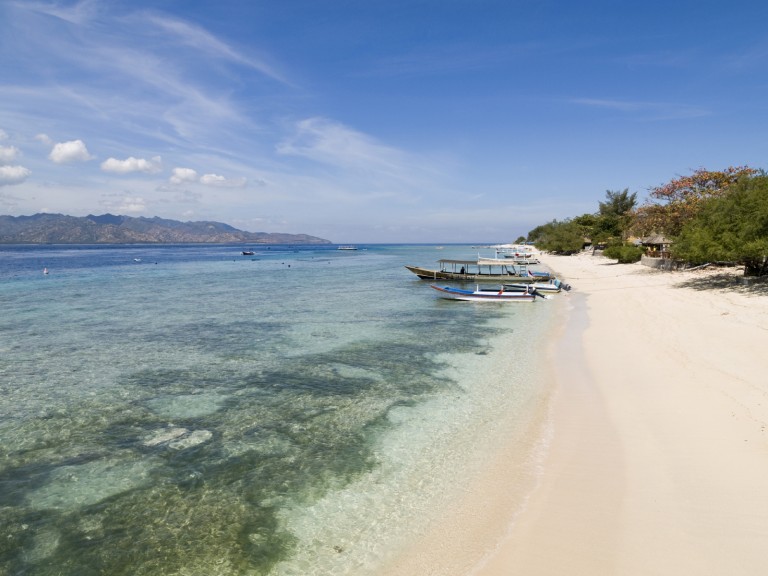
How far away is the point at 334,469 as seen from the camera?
7.96 meters

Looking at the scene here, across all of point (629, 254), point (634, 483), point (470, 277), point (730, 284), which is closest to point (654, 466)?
point (634, 483)

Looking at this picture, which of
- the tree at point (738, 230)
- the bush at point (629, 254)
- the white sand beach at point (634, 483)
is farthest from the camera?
the bush at point (629, 254)

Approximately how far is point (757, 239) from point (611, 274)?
21.1 meters

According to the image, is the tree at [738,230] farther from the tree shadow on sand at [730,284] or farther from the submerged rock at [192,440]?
the submerged rock at [192,440]

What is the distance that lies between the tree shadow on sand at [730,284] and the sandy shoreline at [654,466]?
37.1 feet

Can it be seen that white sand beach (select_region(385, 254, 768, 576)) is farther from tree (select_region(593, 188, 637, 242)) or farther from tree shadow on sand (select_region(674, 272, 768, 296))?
tree (select_region(593, 188, 637, 242))

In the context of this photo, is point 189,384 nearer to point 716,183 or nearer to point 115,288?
point 115,288

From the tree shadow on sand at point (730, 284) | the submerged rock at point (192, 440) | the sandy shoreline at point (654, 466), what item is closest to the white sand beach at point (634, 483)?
the sandy shoreline at point (654, 466)

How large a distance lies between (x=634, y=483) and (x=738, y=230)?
25.5m

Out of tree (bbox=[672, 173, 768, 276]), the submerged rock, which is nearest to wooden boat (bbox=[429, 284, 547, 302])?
tree (bbox=[672, 173, 768, 276])

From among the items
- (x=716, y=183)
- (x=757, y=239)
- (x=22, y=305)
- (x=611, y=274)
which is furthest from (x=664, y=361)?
(x=716, y=183)

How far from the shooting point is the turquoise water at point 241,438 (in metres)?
5.99

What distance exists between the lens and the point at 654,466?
24.8ft

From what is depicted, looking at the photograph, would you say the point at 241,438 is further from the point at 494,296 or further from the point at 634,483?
the point at 494,296
